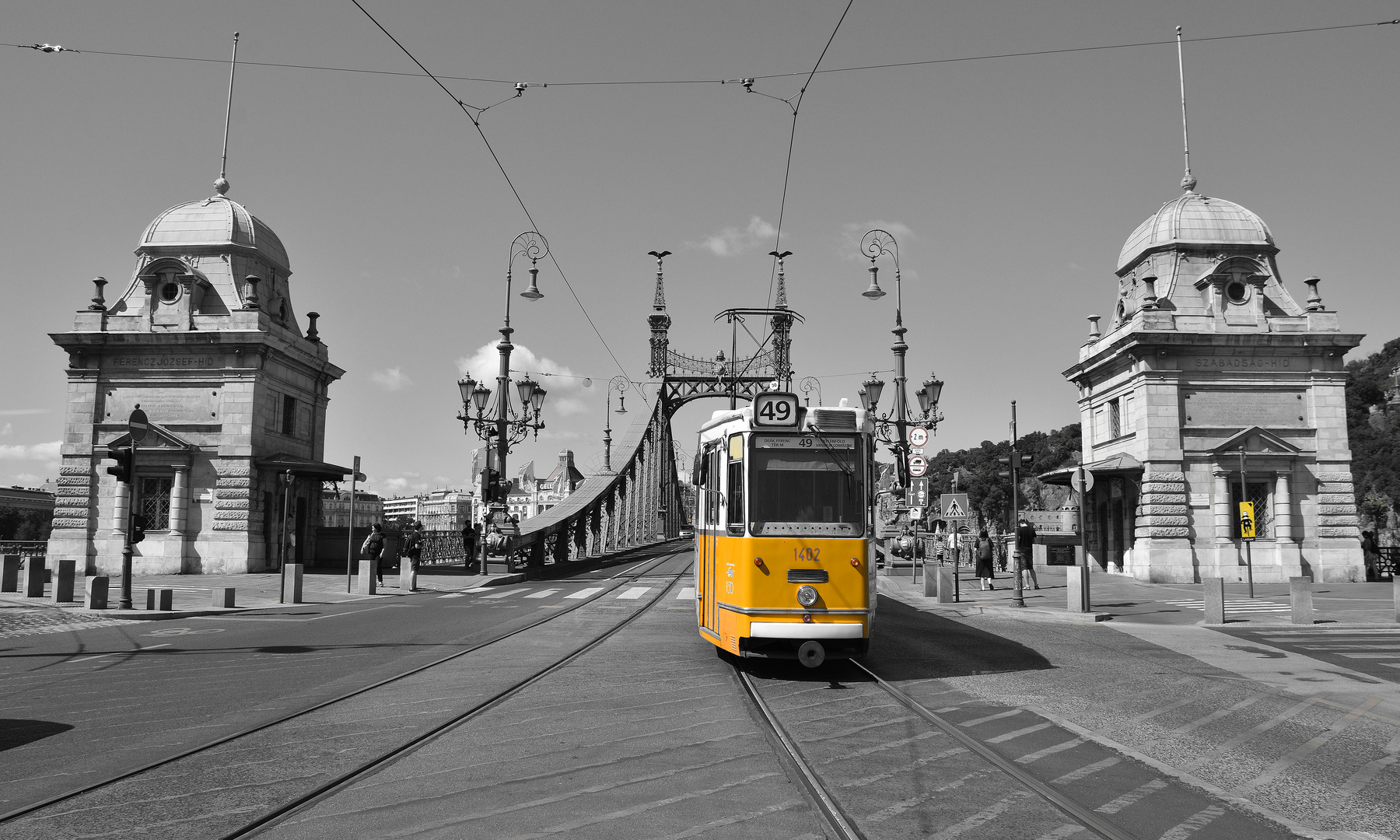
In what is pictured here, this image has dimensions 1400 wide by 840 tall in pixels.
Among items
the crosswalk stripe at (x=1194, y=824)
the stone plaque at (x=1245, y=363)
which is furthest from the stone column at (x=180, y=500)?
the stone plaque at (x=1245, y=363)

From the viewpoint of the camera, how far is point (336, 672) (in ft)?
31.8

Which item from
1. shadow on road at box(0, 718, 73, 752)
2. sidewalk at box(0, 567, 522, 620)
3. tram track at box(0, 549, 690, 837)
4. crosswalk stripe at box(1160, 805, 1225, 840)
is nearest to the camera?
crosswalk stripe at box(1160, 805, 1225, 840)

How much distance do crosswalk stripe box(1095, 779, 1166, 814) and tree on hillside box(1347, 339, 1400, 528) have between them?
228ft

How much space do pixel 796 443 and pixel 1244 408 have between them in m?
22.7

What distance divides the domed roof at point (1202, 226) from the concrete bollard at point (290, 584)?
25209mm

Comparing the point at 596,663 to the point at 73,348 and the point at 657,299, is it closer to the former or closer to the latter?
the point at 73,348

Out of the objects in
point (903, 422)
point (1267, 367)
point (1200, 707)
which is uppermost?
point (1267, 367)

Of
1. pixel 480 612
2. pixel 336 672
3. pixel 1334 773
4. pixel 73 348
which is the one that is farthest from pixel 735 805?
pixel 73 348

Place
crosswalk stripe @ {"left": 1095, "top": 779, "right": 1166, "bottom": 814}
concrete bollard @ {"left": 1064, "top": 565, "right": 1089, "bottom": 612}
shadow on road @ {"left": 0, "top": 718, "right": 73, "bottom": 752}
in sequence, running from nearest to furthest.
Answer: crosswalk stripe @ {"left": 1095, "top": 779, "right": 1166, "bottom": 814} → shadow on road @ {"left": 0, "top": 718, "right": 73, "bottom": 752} → concrete bollard @ {"left": 1064, "top": 565, "right": 1089, "bottom": 612}

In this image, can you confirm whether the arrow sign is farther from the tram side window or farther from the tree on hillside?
the tree on hillside

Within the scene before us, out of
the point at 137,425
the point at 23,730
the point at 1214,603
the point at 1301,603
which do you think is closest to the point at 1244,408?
the point at 1301,603

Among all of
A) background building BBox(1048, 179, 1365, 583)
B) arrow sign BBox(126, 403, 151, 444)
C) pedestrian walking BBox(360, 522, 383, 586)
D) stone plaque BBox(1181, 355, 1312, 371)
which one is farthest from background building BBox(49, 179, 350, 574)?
stone plaque BBox(1181, 355, 1312, 371)

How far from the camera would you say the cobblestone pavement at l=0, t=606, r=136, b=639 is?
1345 centimetres

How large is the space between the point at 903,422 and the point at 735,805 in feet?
60.3
